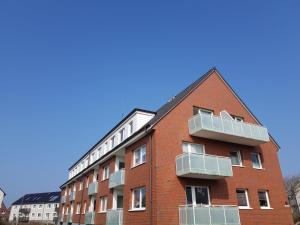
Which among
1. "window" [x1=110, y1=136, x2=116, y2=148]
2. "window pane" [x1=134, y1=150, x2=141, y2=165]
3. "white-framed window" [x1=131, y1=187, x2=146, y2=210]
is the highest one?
"window" [x1=110, y1=136, x2=116, y2=148]

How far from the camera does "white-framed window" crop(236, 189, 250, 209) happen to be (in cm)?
1752

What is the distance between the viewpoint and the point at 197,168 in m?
15.1

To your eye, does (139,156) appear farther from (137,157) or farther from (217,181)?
(217,181)

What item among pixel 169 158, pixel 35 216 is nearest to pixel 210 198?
pixel 169 158

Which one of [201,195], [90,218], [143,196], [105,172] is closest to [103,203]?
[90,218]

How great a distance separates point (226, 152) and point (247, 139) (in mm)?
1767

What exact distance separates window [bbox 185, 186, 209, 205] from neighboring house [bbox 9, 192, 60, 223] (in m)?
67.2

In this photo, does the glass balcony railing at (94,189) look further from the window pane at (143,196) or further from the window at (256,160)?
the window at (256,160)

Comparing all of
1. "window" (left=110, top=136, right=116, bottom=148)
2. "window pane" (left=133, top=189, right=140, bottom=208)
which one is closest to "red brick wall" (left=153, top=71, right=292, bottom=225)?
"window pane" (left=133, top=189, right=140, bottom=208)

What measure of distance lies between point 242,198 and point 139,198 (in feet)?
22.7

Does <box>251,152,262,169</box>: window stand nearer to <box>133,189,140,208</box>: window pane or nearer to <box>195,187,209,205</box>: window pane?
<box>195,187,209,205</box>: window pane

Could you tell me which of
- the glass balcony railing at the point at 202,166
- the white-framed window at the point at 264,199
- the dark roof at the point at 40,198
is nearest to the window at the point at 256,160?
the white-framed window at the point at 264,199

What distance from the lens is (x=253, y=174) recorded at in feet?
62.1

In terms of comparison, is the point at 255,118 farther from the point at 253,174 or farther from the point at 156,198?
the point at 156,198
